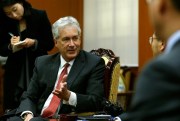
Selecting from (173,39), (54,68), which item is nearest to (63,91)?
(54,68)

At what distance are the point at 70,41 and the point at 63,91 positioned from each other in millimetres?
426

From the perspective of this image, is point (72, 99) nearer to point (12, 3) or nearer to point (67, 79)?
point (67, 79)

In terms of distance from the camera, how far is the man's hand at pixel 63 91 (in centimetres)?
264

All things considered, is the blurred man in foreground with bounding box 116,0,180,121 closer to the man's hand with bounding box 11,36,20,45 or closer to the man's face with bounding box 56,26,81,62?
the man's face with bounding box 56,26,81,62

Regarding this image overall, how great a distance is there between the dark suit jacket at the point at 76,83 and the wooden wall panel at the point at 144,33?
208 centimetres

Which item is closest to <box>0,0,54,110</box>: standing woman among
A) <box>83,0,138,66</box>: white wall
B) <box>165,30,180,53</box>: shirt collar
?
<box>83,0,138,66</box>: white wall

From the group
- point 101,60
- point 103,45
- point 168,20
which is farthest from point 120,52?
point 168,20

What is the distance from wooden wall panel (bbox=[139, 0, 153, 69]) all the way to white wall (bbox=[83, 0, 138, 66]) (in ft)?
0.73

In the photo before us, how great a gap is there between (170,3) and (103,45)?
4.85m

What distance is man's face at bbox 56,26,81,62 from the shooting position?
117 inches

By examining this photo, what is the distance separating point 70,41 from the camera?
9.74 feet

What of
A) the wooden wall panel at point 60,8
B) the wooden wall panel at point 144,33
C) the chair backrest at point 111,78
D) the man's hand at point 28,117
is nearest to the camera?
the man's hand at point 28,117

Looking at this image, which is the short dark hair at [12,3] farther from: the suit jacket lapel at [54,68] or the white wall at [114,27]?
the white wall at [114,27]

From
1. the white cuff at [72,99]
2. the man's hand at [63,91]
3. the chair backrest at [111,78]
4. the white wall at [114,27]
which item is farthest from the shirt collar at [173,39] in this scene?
the white wall at [114,27]
